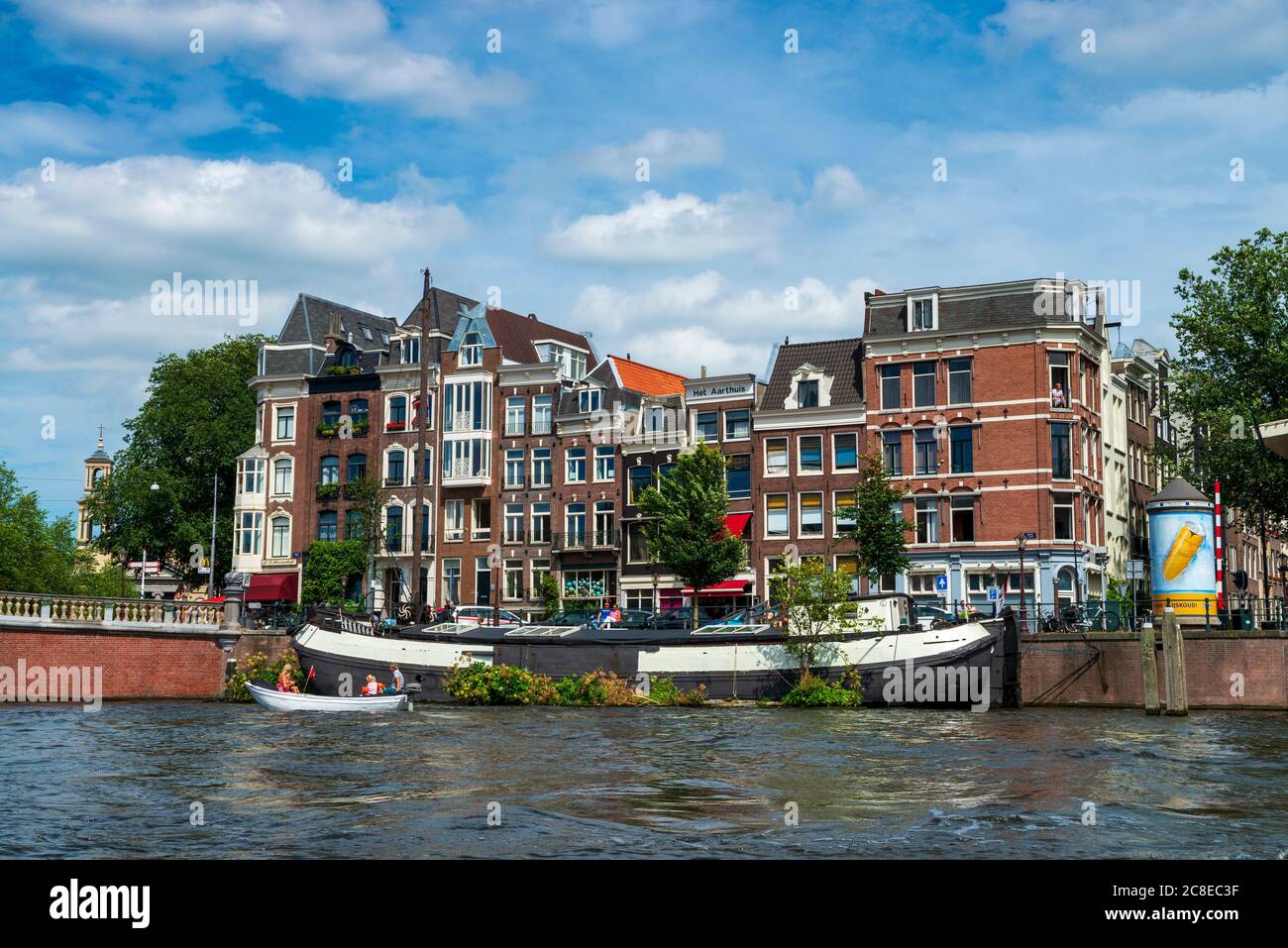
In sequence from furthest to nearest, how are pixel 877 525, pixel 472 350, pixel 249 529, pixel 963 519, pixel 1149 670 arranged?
pixel 249 529, pixel 472 350, pixel 963 519, pixel 877 525, pixel 1149 670

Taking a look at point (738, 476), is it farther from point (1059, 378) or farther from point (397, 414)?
point (397, 414)

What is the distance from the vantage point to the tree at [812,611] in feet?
129

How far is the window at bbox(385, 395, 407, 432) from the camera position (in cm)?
7119

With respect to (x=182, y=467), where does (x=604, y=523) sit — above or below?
below

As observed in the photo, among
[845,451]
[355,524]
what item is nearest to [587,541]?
[355,524]

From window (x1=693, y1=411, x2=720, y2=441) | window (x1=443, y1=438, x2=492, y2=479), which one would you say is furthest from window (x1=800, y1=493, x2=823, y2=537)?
window (x1=443, y1=438, x2=492, y2=479)

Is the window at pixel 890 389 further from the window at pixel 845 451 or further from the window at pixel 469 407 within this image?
the window at pixel 469 407

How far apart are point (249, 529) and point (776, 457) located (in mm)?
32134

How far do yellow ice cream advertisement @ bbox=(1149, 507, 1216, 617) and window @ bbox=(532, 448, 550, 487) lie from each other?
34744 mm

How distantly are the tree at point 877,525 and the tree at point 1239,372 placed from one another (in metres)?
15.3

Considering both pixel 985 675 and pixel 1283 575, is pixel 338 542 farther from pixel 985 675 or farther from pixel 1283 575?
pixel 1283 575

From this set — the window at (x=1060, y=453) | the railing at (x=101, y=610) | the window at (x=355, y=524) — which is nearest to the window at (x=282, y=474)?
the window at (x=355, y=524)

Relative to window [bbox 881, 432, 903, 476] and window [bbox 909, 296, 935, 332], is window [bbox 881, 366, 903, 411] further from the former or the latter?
window [bbox 909, 296, 935, 332]

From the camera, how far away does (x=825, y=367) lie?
201ft
